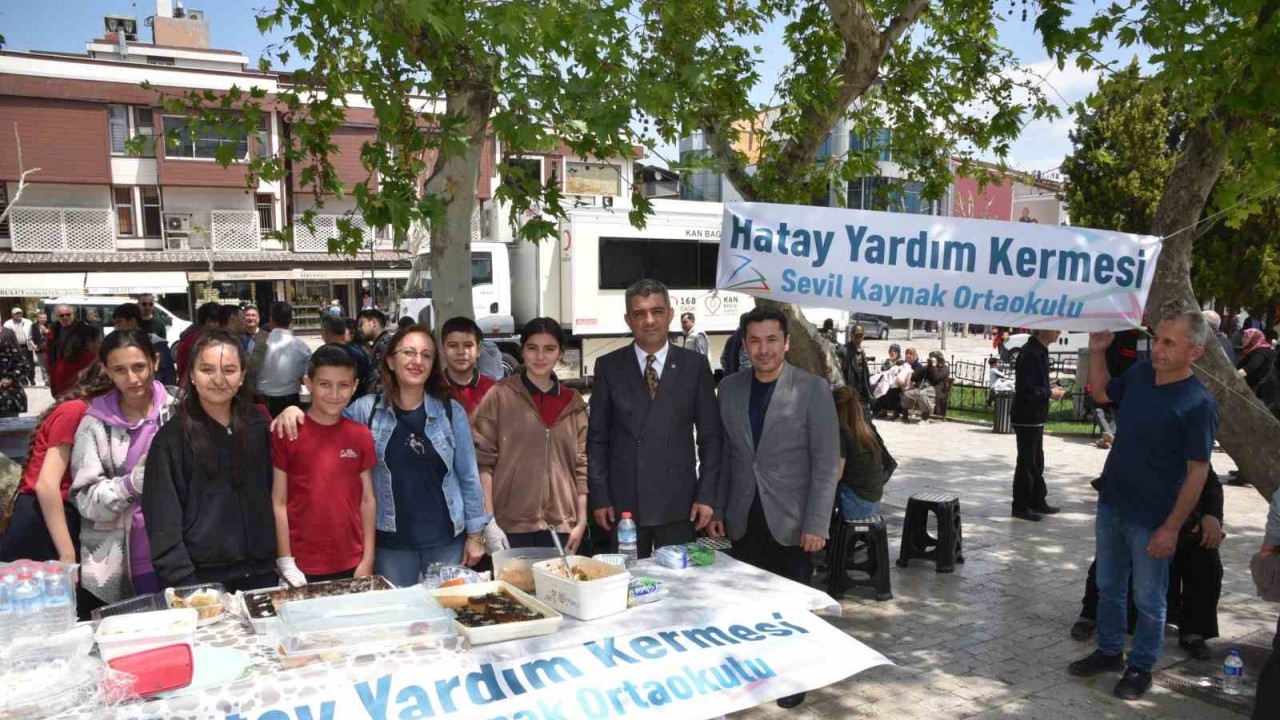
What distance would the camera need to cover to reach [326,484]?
3.39 m

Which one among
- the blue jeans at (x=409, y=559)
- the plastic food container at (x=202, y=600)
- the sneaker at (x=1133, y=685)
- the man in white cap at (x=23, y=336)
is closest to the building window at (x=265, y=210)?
the man in white cap at (x=23, y=336)

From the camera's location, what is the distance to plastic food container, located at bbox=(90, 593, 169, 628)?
2.70 m

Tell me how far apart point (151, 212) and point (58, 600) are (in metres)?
35.3

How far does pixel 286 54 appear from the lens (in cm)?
701

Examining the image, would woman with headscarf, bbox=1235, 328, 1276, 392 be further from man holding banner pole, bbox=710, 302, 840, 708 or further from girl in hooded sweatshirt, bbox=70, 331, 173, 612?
girl in hooded sweatshirt, bbox=70, 331, 173, 612

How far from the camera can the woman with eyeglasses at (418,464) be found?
356 cm

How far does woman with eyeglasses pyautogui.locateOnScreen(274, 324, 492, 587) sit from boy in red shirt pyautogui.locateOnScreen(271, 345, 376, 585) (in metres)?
0.11

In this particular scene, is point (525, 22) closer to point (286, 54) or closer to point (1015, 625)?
point (286, 54)

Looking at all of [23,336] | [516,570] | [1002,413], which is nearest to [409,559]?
[516,570]

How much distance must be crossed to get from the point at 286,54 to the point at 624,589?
20.0ft

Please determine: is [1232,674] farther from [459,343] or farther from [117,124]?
[117,124]

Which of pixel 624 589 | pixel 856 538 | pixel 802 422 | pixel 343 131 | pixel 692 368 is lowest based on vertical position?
pixel 856 538

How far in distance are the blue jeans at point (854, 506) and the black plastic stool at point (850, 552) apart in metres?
0.03

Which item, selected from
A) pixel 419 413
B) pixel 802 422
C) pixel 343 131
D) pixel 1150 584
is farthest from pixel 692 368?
pixel 343 131
